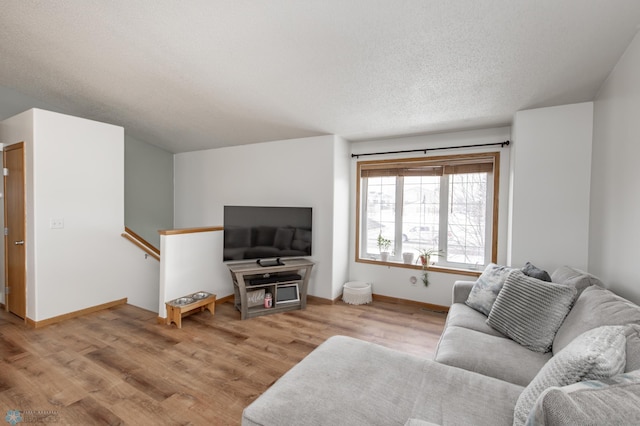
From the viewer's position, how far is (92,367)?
2.35 metres

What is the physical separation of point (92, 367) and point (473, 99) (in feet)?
13.3

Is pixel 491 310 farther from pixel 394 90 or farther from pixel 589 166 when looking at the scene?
pixel 394 90

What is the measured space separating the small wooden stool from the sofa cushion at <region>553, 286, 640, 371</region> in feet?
10.6

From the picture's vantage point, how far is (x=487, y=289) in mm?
2408

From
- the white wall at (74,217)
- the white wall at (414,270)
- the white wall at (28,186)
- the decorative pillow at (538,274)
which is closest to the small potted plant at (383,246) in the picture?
the white wall at (414,270)

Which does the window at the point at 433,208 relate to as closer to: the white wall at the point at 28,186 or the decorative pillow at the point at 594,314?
the decorative pillow at the point at 594,314

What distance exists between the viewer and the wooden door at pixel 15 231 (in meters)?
3.23

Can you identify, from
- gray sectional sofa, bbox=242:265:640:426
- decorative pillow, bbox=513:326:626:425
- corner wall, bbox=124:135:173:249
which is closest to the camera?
gray sectional sofa, bbox=242:265:640:426

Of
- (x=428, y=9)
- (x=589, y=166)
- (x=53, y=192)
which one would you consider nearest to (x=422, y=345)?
(x=589, y=166)

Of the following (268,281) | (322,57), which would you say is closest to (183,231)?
(268,281)

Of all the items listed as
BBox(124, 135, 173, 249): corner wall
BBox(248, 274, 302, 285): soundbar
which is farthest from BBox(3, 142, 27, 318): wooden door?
BBox(248, 274, 302, 285): soundbar

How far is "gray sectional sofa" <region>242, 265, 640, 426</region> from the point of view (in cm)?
85

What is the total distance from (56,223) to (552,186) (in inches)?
207

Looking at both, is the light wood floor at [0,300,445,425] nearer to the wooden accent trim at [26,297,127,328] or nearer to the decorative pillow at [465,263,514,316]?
the wooden accent trim at [26,297,127,328]
